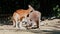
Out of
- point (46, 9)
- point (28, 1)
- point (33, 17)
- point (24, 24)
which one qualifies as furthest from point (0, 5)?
point (33, 17)

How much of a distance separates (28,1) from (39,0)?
2.42 feet

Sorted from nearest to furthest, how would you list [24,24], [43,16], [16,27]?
1. [16,27]
2. [24,24]
3. [43,16]

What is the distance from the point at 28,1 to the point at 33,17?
5530 mm

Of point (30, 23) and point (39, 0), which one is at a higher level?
point (39, 0)

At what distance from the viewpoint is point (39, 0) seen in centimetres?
1547

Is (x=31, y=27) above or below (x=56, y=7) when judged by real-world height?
below

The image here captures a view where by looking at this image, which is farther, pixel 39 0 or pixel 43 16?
pixel 39 0

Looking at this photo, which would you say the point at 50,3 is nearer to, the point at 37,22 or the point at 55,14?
the point at 55,14

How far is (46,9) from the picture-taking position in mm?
15391

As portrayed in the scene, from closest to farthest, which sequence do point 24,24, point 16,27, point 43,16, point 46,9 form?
point 16,27, point 24,24, point 43,16, point 46,9

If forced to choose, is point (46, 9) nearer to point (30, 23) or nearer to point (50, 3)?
point (50, 3)

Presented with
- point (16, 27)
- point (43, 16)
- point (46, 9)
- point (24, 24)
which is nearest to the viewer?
point (16, 27)

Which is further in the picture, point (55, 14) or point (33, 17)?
point (55, 14)

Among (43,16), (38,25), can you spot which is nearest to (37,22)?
(38,25)
